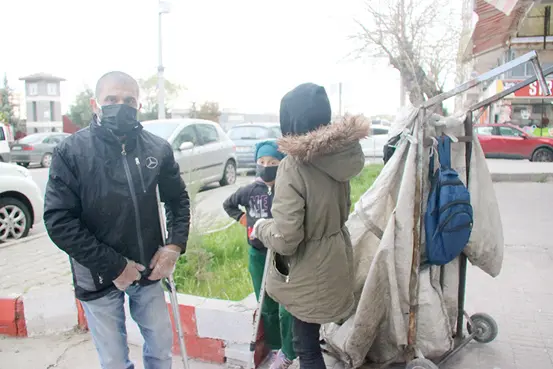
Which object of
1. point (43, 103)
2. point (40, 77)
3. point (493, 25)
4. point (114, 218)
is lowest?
point (114, 218)

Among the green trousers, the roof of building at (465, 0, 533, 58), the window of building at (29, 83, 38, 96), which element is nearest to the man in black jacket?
the green trousers

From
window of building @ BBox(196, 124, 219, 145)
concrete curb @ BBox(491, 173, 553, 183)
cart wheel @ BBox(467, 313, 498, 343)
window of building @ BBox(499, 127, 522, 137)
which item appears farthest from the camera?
window of building @ BBox(499, 127, 522, 137)

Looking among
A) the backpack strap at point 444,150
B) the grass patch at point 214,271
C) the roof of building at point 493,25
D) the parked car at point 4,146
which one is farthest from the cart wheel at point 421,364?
the parked car at point 4,146

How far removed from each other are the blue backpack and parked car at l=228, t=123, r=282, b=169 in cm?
1200

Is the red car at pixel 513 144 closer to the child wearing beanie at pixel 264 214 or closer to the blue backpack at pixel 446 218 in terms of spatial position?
the blue backpack at pixel 446 218

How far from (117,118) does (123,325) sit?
108 centimetres

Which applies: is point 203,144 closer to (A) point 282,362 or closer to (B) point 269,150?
(B) point 269,150

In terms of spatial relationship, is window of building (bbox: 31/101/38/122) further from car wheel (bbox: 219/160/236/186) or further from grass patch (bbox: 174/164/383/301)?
grass patch (bbox: 174/164/383/301)

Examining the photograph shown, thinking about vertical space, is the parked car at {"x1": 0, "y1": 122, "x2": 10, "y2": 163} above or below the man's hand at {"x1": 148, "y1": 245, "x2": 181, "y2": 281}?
above

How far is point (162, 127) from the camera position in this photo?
10781 mm

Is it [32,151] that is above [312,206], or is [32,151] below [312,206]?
below

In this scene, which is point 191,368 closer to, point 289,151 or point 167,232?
point 167,232

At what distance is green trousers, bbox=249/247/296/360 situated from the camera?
303 centimetres

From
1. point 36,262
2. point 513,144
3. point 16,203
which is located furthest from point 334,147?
point 513,144
